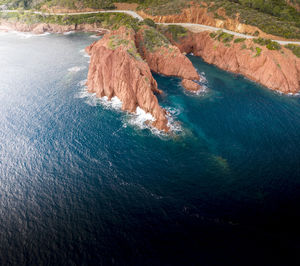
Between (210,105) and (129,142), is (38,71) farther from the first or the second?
(210,105)

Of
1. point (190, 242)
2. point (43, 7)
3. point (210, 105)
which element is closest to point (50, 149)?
point (190, 242)

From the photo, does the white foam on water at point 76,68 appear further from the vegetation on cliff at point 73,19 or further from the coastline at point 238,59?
the vegetation on cliff at point 73,19

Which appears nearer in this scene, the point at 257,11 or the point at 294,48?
the point at 294,48

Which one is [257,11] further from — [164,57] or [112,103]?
[112,103]

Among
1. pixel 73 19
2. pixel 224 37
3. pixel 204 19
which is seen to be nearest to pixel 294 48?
pixel 224 37

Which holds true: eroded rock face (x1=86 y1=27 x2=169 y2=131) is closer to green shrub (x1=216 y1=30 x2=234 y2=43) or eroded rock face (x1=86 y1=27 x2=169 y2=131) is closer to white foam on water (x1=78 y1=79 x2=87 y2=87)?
white foam on water (x1=78 y1=79 x2=87 y2=87)

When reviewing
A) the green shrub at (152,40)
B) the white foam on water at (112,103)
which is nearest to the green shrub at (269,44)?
the green shrub at (152,40)
